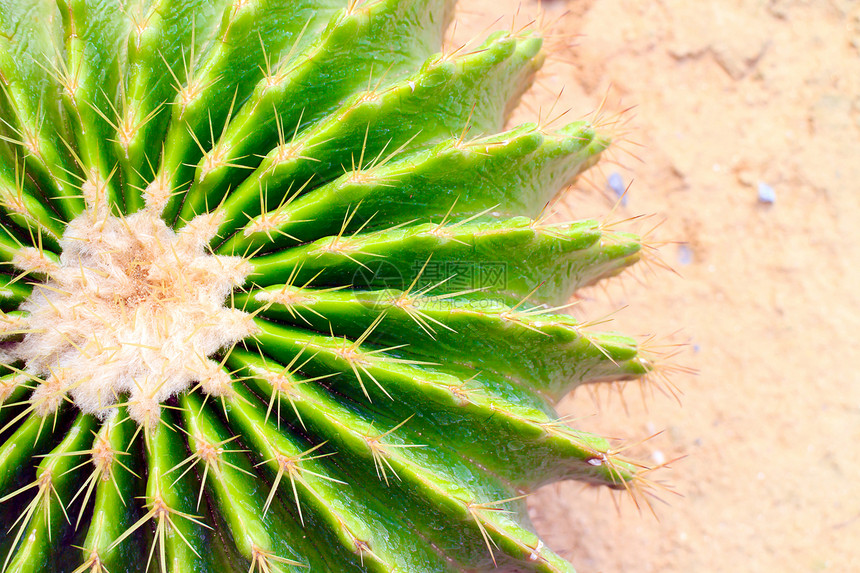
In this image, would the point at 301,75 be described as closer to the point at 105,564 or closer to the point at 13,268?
the point at 13,268

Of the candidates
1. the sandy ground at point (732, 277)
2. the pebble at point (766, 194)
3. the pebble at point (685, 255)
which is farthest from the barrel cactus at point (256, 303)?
the pebble at point (766, 194)

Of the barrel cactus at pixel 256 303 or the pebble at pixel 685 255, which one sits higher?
the barrel cactus at pixel 256 303

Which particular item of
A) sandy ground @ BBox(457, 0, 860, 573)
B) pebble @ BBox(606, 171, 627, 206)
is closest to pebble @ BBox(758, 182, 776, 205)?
sandy ground @ BBox(457, 0, 860, 573)

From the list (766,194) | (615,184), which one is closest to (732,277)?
(766,194)

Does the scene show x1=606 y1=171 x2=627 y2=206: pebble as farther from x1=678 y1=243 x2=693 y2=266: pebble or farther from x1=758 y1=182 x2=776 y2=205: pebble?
x1=758 y1=182 x2=776 y2=205: pebble

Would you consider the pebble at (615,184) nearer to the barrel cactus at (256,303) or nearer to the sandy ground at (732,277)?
the sandy ground at (732,277)

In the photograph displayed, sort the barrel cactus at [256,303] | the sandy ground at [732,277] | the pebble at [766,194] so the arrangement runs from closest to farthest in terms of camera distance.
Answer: the barrel cactus at [256,303], the sandy ground at [732,277], the pebble at [766,194]
